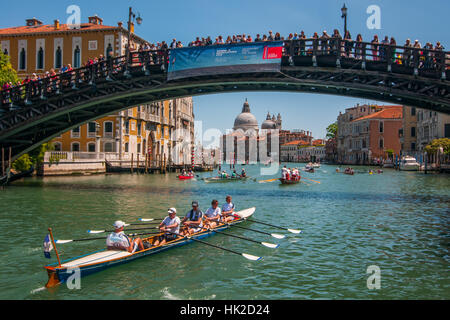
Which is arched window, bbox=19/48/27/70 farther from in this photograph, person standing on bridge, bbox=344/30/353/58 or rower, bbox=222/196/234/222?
rower, bbox=222/196/234/222

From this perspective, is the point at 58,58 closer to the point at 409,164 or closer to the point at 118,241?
the point at 118,241

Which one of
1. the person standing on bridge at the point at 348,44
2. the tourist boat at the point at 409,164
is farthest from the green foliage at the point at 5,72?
the tourist boat at the point at 409,164

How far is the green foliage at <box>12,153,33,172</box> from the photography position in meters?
33.7

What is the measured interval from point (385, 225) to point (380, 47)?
9788mm

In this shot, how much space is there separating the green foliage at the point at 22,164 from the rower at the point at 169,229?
86.2 feet

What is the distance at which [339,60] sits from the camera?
833 inches

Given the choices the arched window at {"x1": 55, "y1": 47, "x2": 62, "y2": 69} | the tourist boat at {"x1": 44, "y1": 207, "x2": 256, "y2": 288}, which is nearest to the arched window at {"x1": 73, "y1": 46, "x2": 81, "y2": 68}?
the arched window at {"x1": 55, "y1": 47, "x2": 62, "y2": 69}

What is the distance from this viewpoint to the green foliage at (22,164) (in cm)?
3369

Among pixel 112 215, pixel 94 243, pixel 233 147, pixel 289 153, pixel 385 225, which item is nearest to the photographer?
pixel 94 243

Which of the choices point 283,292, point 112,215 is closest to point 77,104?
point 112,215

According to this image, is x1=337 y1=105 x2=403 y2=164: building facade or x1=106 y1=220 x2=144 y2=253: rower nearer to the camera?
x1=106 y1=220 x2=144 y2=253: rower

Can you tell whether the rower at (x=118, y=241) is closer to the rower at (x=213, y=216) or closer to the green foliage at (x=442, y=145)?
the rower at (x=213, y=216)

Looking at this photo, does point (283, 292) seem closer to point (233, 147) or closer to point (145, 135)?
point (145, 135)

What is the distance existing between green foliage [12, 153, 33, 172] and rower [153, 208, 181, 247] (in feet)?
86.2
